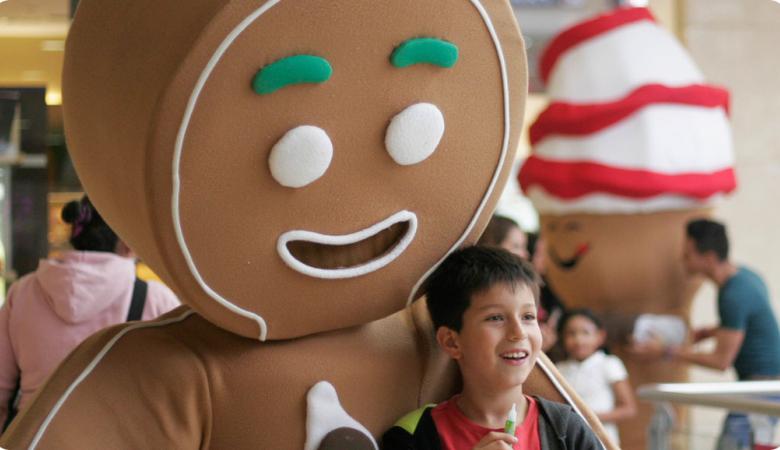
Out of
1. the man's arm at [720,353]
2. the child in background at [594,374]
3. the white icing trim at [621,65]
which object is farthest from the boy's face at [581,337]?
the white icing trim at [621,65]

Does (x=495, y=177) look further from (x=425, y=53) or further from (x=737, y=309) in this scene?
(x=737, y=309)

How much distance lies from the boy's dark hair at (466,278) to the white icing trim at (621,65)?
2.90 m

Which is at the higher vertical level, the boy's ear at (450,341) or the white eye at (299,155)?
the white eye at (299,155)

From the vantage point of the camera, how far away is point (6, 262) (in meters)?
4.92

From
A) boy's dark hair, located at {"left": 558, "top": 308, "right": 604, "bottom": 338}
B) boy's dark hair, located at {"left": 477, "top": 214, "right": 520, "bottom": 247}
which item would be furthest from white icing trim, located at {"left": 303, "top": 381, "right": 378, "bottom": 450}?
boy's dark hair, located at {"left": 558, "top": 308, "right": 604, "bottom": 338}

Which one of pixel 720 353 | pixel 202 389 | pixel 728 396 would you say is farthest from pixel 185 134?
pixel 720 353

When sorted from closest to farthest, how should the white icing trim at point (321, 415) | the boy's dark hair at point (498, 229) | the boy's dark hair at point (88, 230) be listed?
the white icing trim at point (321, 415) < the boy's dark hair at point (88, 230) < the boy's dark hair at point (498, 229)

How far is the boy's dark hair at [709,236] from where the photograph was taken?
5051mm

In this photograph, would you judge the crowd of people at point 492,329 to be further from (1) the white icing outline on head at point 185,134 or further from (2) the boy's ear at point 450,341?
(1) the white icing outline on head at point 185,134

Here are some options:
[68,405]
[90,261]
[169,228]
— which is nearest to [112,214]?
[169,228]

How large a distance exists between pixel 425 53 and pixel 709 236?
3.24 m

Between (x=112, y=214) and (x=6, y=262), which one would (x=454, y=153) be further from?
(x=6, y=262)

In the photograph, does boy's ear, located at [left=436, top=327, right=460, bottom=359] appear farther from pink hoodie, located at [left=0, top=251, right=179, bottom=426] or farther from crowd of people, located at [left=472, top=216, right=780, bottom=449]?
crowd of people, located at [left=472, top=216, right=780, bottom=449]

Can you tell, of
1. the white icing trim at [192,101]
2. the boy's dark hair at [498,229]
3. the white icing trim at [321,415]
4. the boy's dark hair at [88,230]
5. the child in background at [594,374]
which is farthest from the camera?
the child in background at [594,374]
